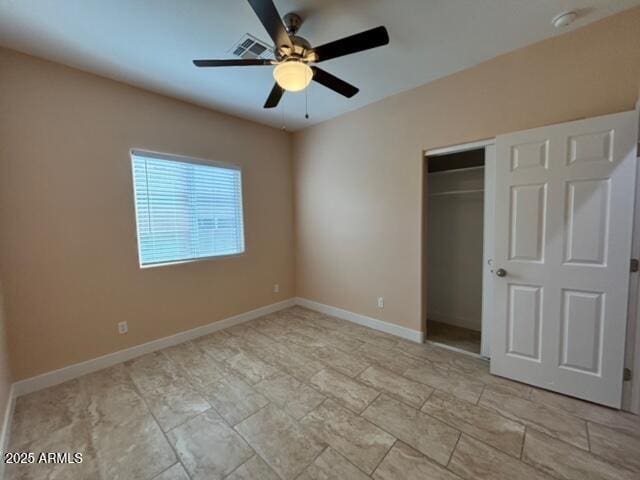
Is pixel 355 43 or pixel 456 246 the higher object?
pixel 355 43

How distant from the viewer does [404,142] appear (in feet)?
9.84

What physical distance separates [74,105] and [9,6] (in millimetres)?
779

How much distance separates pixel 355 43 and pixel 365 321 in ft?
9.90

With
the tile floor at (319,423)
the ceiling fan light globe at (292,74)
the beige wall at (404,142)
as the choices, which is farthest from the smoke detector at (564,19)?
the tile floor at (319,423)

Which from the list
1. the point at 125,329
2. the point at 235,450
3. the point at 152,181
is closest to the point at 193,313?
the point at 125,329

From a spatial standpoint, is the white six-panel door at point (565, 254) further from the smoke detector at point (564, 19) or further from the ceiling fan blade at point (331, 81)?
the ceiling fan blade at point (331, 81)

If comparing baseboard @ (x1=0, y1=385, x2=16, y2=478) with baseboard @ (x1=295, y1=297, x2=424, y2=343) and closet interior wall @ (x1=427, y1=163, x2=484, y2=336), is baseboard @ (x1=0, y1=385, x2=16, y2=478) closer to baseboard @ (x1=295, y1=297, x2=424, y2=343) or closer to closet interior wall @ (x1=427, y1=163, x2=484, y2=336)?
baseboard @ (x1=295, y1=297, x2=424, y2=343)

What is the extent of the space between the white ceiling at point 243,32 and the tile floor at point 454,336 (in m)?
2.88

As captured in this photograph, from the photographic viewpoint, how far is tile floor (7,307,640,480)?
150 cm

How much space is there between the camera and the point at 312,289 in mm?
4191

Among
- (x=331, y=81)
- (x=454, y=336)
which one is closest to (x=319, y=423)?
(x=454, y=336)

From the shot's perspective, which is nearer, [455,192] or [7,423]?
[7,423]

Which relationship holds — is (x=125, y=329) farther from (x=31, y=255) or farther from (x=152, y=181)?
(x=152, y=181)

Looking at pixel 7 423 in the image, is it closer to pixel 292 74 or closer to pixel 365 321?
pixel 292 74
